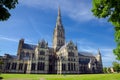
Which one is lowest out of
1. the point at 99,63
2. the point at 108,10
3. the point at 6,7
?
the point at 99,63

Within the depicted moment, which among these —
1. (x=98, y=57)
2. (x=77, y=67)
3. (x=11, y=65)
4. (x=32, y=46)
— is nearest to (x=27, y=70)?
(x=11, y=65)

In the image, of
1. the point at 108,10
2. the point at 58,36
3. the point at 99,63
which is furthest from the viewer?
the point at 58,36

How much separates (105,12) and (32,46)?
257 ft

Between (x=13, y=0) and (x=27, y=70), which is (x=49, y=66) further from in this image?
(x=13, y=0)

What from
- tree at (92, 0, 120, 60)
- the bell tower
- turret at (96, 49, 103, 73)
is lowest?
turret at (96, 49, 103, 73)

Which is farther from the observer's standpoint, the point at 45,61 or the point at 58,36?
the point at 58,36

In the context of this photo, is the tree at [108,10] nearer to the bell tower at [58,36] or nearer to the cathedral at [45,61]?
the cathedral at [45,61]

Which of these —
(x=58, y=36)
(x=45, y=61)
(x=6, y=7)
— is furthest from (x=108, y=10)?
(x=58, y=36)

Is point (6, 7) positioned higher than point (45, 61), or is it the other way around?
point (6, 7)

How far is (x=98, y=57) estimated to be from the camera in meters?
104

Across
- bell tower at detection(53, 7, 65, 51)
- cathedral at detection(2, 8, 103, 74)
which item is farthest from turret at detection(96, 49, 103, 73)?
→ bell tower at detection(53, 7, 65, 51)

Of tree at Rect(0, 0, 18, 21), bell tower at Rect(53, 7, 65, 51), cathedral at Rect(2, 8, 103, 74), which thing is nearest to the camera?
tree at Rect(0, 0, 18, 21)

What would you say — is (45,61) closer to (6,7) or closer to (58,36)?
(58,36)

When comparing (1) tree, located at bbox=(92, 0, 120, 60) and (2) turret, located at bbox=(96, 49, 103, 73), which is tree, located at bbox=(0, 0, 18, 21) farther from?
(2) turret, located at bbox=(96, 49, 103, 73)
